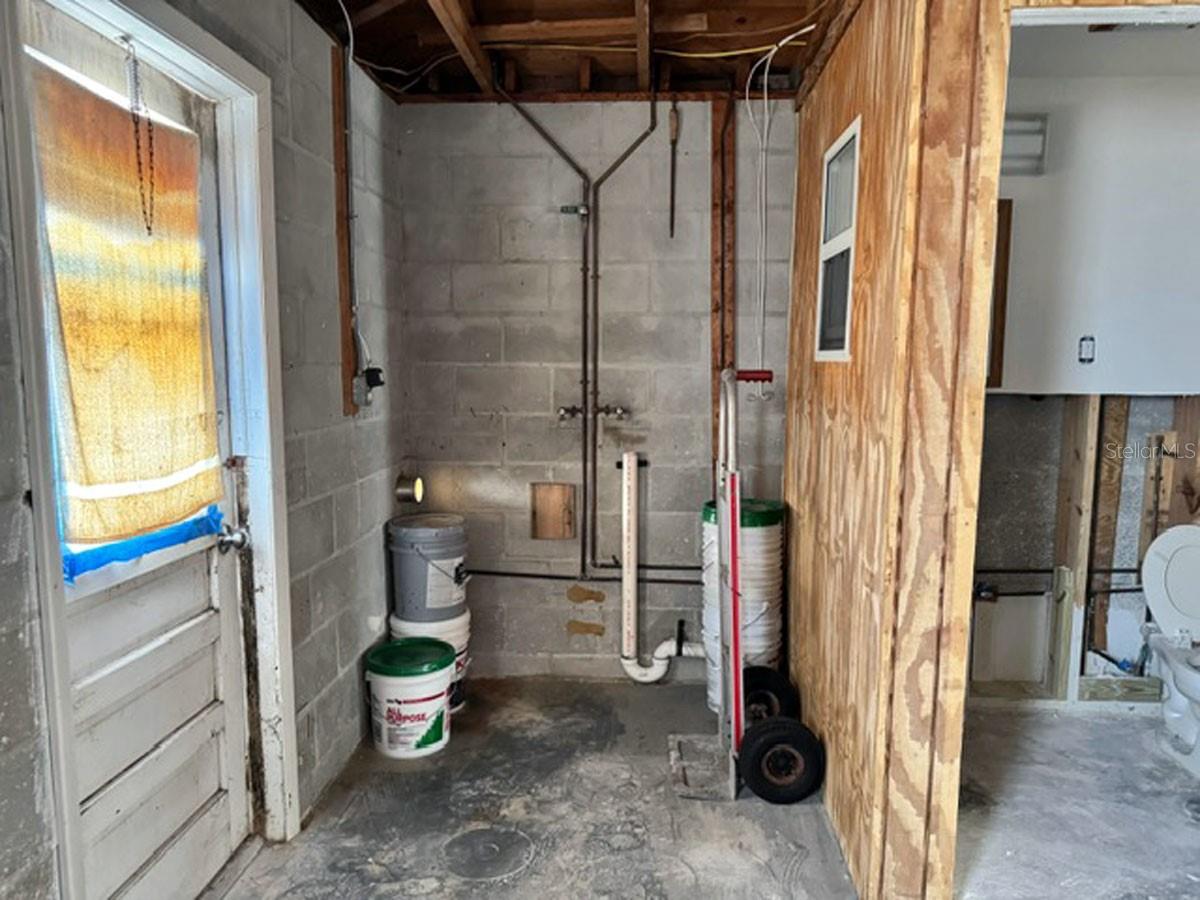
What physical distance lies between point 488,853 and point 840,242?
6.96 ft

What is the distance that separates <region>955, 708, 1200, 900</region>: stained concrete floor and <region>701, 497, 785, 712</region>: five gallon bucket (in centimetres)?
80

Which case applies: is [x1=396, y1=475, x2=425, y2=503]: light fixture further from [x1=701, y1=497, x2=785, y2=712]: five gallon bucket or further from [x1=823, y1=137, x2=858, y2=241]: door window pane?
[x1=823, y1=137, x2=858, y2=241]: door window pane

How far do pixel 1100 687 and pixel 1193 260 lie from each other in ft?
5.59

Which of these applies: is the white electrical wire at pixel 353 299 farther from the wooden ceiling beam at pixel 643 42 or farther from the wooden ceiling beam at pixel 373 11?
the wooden ceiling beam at pixel 643 42

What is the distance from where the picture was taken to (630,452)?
3.32 meters

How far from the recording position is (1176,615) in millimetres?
2852

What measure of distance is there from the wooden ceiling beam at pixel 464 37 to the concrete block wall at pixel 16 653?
1.54 metres

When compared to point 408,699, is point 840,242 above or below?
above

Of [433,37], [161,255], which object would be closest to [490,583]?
[161,255]

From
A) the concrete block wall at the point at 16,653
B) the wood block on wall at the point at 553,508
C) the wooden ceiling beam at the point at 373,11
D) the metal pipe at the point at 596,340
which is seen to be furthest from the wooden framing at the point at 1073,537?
the concrete block wall at the point at 16,653

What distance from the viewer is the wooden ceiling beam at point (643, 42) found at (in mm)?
2604

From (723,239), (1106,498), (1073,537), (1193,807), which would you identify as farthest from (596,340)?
(1193,807)

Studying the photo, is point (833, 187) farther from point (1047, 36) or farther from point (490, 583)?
point (490, 583)

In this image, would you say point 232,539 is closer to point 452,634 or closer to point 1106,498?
point 452,634
